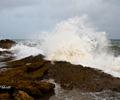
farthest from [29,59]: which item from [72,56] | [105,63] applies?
[105,63]

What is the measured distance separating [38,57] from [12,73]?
6150 millimetres

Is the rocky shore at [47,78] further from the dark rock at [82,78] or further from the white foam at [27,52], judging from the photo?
the white foam at [27,52]

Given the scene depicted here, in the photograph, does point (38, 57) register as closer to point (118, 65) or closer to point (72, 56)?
point (72, 56)

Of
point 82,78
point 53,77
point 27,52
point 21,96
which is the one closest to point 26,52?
point 27,52

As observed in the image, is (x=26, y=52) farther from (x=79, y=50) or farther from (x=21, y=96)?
(x=21, y=96)

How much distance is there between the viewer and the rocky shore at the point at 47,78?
13.2m

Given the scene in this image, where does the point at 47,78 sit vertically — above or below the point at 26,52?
below

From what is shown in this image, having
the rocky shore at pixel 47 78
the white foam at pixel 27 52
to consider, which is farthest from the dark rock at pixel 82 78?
the white foam at pixel 27 52

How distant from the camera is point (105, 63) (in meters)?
21.0

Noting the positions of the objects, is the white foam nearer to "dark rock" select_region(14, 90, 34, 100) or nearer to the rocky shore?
the rocky shore

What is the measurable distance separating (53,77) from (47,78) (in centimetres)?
33

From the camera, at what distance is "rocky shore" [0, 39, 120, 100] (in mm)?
13240

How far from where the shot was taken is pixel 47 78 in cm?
1628

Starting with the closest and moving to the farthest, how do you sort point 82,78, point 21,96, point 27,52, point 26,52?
point 21,96 → point 82,78 → point 27,52 → point 26,52
